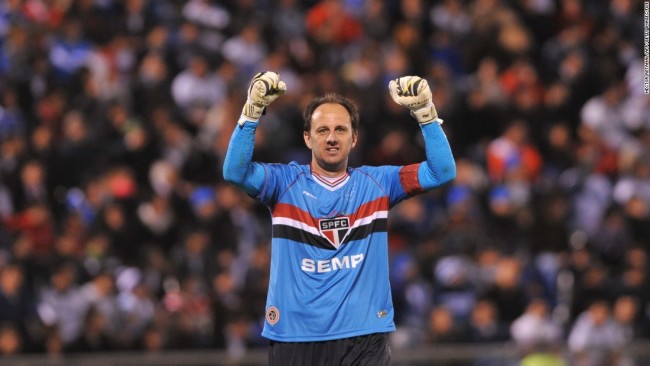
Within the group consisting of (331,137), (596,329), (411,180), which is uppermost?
(331,137)

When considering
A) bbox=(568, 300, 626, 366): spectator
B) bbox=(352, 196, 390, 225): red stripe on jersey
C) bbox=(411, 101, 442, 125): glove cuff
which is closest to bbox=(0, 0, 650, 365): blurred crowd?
bbox=(568, 300, 626, 366): spectator

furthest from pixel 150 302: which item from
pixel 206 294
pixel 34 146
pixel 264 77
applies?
pixel 264 77

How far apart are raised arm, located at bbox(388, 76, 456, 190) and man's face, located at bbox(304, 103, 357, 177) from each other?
0.31m

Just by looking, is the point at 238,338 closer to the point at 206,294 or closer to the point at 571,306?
the point at 206,294

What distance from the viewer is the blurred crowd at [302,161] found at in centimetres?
1372

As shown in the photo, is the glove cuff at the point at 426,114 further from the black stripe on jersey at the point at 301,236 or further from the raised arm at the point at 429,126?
the black stripe on jersey at the point at 301,236

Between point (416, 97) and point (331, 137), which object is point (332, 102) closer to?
point (331, 137)

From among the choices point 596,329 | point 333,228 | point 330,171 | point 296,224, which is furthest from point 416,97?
point 596,329

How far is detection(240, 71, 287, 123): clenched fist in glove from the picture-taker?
6559 millimetres

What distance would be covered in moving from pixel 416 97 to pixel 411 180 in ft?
1.53

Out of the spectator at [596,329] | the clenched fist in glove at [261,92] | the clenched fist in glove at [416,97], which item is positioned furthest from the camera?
the spectator at [596,329]

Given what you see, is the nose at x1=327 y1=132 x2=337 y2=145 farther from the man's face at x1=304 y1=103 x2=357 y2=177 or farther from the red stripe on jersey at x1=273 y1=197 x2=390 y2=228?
the red stripe on jersey at x1=273 y1=197 x2=390 y2=228

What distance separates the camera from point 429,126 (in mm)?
6719

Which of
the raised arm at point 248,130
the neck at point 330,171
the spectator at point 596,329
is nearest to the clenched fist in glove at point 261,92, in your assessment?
the raised arm at point 248,130
